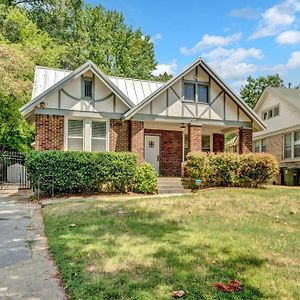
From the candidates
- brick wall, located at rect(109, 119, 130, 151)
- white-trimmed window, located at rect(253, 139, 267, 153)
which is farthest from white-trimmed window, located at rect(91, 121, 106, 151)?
white-trimmed window, located at rect(253, 139, 267, 153)

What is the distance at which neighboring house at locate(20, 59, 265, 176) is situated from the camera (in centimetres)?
1538

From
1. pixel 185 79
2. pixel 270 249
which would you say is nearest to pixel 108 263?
pixel 270 249

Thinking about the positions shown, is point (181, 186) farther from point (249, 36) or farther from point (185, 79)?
point (249, 36)

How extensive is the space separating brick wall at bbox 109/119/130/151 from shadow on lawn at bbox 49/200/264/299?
9.38m

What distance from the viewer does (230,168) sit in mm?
15453

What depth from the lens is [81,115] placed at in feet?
51.6

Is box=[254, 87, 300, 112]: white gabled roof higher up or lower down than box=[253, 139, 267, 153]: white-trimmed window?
higher up

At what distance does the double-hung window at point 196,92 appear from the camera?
17.4m

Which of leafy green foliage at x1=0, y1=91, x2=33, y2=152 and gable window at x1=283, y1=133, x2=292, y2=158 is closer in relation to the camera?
leafy green foliage at x1=0, y1=91, x2=33, y2=152

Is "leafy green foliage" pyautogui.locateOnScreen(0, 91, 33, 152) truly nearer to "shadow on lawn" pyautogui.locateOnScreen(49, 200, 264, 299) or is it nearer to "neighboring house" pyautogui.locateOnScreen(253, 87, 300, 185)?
"shadow on lawn" pyautogui.locateOnScreen(49, 200, 264, 299)

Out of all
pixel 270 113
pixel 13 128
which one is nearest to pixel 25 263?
pixel 13 128

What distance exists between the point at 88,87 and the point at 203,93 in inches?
232

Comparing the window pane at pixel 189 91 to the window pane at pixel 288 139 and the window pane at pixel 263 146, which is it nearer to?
the window pane at pixel 288 139

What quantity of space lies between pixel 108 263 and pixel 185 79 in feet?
45.2
